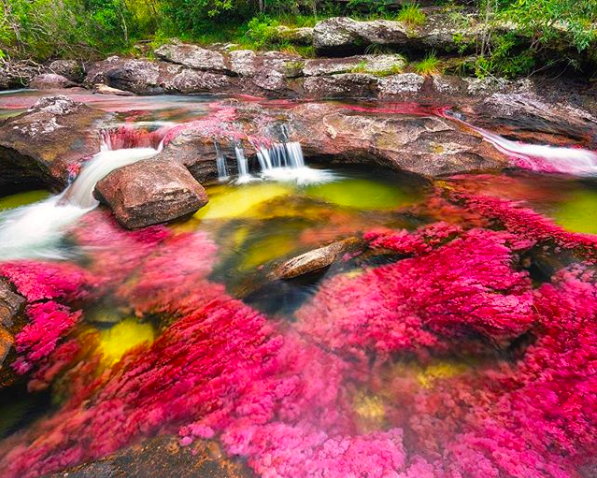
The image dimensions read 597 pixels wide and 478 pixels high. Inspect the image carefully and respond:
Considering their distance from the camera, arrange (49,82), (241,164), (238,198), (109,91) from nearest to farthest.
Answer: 1. (238,198)
2. (241,164)
3. (109,91)
4. (49,82)

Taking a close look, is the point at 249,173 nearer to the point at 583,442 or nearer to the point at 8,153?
the point at 8,153

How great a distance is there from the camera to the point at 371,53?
1246 centimetres

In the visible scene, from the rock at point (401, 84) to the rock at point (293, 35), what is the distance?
456 cm

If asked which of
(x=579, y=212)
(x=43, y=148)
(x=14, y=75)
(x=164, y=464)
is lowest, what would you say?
(x=579, y=212)

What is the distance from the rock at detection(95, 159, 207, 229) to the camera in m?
5.34

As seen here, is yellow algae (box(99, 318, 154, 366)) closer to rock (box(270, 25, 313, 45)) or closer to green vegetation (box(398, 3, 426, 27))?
green vegetation (box(398, 3, 426, 27))

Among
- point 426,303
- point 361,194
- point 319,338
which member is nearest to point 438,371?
point 426,303

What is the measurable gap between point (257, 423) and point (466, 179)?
661 cm

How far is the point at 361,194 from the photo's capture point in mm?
6891

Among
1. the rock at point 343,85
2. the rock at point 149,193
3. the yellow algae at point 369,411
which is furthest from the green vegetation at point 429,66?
the yellow algae at point 369,411

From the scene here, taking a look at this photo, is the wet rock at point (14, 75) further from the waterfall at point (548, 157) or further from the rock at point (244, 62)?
the waterfall at point (548, 157)

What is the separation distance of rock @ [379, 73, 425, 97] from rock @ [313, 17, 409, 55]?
158 cm

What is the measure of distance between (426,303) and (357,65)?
1098 cm

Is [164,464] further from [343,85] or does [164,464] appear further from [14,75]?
[14,75]
